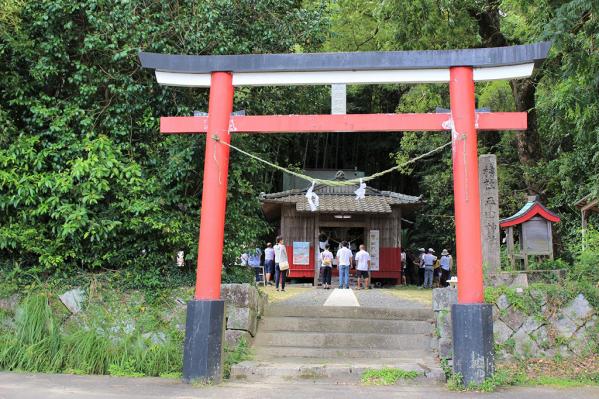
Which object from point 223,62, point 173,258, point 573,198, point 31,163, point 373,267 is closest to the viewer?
point 223,62

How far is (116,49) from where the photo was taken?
349 inches

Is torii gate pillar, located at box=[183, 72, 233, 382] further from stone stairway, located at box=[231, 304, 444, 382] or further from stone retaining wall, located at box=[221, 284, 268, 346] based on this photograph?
stone retaining wall, located at box=[221, 284, 268, 346]

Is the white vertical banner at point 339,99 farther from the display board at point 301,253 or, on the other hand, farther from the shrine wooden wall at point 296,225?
the display board at point 301,253

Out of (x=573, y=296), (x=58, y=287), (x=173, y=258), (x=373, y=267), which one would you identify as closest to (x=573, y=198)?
(x=373, y=267)

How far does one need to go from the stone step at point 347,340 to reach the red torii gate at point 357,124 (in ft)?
6.34

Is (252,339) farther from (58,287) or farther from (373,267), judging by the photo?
(373,267)

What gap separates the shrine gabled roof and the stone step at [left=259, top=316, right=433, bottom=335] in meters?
9.65

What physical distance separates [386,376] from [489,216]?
5.10m

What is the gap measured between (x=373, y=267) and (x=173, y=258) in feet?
38.7

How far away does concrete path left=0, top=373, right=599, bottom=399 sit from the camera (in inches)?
235

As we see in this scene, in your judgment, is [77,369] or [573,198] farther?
[573,198]

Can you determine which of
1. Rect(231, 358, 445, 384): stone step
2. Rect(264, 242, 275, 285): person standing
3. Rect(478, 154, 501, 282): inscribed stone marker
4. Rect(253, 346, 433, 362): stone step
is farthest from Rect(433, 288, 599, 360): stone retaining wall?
Rect(264, 242, 275, 285): person standing

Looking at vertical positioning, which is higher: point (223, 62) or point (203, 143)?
point (223, 62)

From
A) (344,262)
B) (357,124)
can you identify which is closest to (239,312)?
(357,124)
